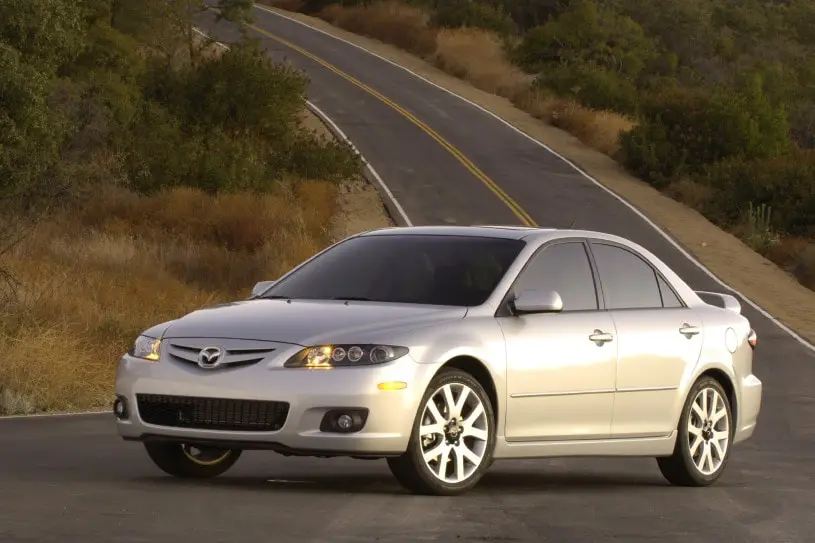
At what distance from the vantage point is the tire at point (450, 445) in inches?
420

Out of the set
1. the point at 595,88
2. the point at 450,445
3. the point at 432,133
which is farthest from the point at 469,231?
the point at 595,88

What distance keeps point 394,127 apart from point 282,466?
45678mm

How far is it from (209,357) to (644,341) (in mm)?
3108

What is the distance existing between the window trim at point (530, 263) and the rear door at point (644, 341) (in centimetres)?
5

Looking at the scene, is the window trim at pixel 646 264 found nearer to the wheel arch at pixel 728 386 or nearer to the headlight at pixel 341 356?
the wheel arch at pixel 728 386

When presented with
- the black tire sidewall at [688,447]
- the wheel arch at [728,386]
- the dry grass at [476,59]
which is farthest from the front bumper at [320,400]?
the dry grass at [476,59]

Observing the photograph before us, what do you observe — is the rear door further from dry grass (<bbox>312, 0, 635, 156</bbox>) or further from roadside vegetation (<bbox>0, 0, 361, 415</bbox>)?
dry grass (<bbox>312, 0, 635, 156</bbox>)

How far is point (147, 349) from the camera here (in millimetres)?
11094

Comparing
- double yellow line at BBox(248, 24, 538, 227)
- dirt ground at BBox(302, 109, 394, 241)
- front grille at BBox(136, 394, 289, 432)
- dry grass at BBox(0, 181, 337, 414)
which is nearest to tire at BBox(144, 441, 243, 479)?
front grille at BBox(136, 394, 289, 432)

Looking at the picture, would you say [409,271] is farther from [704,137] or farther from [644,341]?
[704,137]

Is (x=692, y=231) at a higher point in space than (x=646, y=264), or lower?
lower

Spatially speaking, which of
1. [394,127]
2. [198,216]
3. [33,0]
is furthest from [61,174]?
[394,127]

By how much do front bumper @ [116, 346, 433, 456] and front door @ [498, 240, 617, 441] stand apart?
0.89 meters

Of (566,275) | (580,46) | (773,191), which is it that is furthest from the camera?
(580,46)
